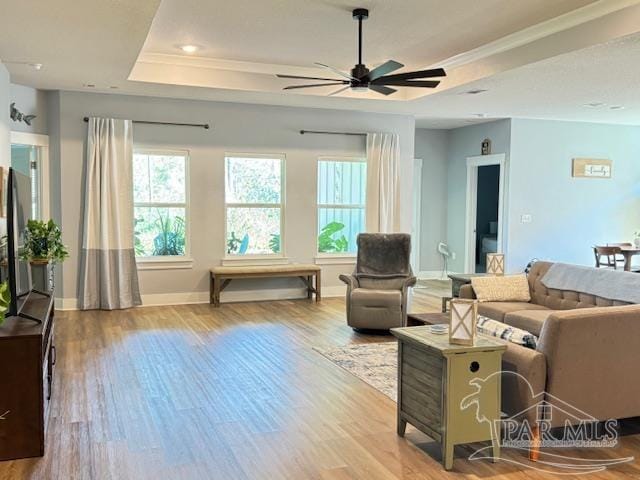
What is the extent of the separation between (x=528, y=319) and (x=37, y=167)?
5.77 metres

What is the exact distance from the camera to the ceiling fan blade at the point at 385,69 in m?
4.42

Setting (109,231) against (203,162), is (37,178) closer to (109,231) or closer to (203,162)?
(109,231)

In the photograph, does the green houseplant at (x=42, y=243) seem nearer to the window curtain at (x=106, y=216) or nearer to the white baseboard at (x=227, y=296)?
the window curtain at (x=106, y=216)

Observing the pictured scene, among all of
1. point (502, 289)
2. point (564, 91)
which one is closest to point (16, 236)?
point (502, 289)

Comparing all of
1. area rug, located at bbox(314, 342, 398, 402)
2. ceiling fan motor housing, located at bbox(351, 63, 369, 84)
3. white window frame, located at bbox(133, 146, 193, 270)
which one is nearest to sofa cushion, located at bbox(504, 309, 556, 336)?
area rug, located at bbox(314, 342, 398, 402)

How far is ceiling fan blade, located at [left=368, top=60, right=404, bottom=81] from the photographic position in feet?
14.5

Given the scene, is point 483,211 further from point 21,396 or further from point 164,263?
point 21,396

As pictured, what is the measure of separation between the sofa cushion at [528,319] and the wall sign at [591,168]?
16.4ft

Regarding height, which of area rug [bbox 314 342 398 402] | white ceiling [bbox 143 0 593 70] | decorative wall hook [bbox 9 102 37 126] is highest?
white ceiling [bbox 143 0 593 70]

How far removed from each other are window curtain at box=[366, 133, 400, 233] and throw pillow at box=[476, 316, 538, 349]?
4981mm

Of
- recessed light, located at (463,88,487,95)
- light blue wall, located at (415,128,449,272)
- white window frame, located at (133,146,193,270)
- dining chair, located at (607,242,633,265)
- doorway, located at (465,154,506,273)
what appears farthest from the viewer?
light blue wall, located at (415,128,449,272)

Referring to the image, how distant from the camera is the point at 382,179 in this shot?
838 centimetres

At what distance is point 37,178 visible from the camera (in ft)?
23.0

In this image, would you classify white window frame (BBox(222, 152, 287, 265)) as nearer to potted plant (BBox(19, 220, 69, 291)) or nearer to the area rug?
potted plant (BBox(19, 220, 69, 291))
